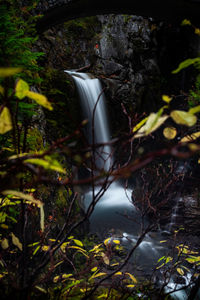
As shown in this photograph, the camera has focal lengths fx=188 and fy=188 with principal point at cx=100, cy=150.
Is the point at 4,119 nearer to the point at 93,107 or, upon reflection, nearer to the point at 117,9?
the point at 117,9

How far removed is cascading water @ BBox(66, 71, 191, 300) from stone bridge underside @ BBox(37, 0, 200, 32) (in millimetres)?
2536

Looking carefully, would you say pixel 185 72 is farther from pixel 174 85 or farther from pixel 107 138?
pixel 107 138

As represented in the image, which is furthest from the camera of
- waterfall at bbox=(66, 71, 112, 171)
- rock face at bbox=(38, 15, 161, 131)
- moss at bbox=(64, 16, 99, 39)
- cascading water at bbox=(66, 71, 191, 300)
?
moss at bbox=(64, 16, 99, 39)

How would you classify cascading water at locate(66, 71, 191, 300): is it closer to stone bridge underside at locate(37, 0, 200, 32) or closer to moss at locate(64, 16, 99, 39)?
stone bridge underside at locate(37, 0, 200, 32)

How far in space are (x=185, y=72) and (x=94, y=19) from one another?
664 centimetres

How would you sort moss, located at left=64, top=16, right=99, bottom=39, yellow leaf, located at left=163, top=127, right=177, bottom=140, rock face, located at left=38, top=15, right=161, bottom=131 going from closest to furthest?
1. yellow leaf, located at left=163, top=127, right=177, bottom=140
2. rock face, located at left=38, top=15, right=161, bottom=131
3. moss, located at left=64, top=16, right=99, bottom=39

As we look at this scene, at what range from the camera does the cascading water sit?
188 inches

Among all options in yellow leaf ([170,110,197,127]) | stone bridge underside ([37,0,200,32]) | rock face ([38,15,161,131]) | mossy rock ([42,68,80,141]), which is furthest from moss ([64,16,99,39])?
yellow leaf ([170,110,197,127])

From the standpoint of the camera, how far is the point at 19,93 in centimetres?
53

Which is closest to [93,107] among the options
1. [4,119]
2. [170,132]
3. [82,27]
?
[82,27]

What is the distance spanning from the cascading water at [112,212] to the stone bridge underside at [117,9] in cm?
254

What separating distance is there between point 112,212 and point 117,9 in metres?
6.98

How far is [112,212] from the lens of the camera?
22.8 ft

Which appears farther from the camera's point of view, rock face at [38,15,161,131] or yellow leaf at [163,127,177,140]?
rock face at [38,15,161,131]
